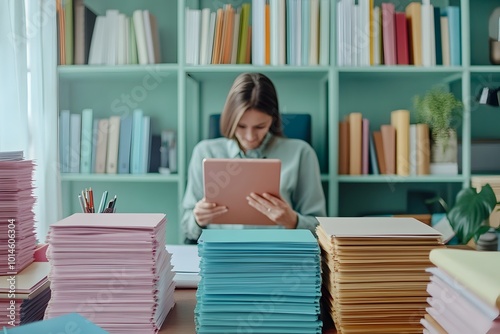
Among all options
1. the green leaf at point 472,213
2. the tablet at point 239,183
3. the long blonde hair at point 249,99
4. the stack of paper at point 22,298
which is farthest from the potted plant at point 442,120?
the stack of paper at point 22,298

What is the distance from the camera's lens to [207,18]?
2125 mm

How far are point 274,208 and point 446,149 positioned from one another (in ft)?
3.43

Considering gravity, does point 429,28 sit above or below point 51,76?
above

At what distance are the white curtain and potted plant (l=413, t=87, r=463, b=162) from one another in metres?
1.76

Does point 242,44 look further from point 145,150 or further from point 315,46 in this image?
point 145,150

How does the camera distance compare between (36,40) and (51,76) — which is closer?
(36,40)

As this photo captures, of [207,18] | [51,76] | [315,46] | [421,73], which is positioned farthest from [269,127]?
[51,76]

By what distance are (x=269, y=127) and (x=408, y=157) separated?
0.71 meters

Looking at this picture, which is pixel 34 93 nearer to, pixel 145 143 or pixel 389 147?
A: pixel 145 143

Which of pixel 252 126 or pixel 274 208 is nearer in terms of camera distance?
pixel 274 208

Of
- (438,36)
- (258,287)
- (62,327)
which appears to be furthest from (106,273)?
(438,36)

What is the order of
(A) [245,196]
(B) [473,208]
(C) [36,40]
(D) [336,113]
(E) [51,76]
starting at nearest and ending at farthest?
(A) [245,196]
(B) [473,208]
(C) [36,40]
(E) [51,76]
(D) [336,113]

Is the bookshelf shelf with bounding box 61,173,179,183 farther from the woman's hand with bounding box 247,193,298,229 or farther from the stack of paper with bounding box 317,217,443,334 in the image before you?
the stack of paper with bounding box 317,217,443,334

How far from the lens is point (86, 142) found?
2.20 meters
